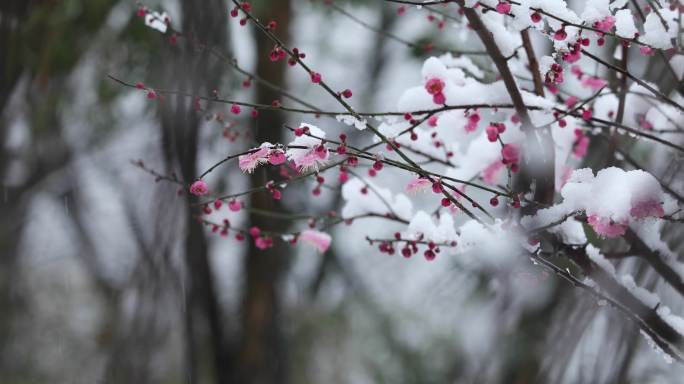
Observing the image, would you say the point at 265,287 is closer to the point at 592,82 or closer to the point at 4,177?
the point at 4,177

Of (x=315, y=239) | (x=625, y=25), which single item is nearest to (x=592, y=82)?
(x=625, y=25)

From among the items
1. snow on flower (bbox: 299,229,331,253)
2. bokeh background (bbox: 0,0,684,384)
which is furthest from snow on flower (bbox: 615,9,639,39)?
snow on flower (bbox: 299,229,331,253)

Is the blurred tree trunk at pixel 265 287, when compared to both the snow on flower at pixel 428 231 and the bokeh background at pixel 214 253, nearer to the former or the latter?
the bokeh background at pixel 214 253

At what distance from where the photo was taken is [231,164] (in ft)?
16.4

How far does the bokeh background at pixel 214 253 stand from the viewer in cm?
146

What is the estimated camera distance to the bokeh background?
57.6 inches

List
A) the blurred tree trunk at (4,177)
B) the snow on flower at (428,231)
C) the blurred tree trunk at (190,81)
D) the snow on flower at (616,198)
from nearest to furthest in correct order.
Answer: the snow on flower at (616,198)
the blurred tree trunk at (190,81)
the snow on flower at (428,231)
the blurred tree trunk at (4,177)

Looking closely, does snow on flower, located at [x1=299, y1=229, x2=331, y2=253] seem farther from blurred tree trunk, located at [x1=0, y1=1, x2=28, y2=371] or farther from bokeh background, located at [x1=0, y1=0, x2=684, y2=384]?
blurred tree trunk, located at [x1=0, y1=1, x2=28, y2=371]

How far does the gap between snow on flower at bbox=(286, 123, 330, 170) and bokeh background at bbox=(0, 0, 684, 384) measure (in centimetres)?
22

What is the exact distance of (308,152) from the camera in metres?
1.33

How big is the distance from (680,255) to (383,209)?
0.76 m

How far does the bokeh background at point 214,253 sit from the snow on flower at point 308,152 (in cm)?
22

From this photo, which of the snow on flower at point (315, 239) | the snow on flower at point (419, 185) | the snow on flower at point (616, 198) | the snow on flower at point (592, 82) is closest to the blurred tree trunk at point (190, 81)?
the snow on flower at point (315, 239)

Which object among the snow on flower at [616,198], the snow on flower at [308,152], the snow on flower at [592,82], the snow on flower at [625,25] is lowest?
the snow on flower at [616,198]
